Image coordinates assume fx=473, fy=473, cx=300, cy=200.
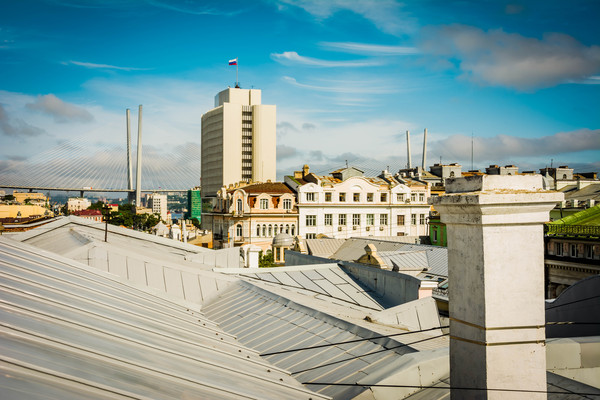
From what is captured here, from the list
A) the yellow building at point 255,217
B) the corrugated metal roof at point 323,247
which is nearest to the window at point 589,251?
the corrugated metal roof at point 323,247

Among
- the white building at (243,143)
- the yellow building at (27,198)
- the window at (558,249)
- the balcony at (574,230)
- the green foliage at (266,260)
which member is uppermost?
the white building at (243,143)

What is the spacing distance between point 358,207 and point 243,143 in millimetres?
83295

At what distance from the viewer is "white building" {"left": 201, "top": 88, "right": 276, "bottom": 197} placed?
136m

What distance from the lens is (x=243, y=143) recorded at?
456ft

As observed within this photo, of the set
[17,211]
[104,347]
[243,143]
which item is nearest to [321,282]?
[104,347]

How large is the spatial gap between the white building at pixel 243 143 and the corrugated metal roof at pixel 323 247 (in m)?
98.4

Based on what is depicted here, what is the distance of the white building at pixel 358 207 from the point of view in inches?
2312

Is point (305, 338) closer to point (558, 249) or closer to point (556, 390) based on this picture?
point (556, 390)

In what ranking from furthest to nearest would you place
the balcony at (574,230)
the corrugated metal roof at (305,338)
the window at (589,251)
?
1. the window at (589,251)
2. the balcony at (574,230)
3. the corrugated metal roof at (305,338)

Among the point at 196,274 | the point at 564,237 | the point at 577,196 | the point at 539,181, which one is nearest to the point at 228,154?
the point at 577,196

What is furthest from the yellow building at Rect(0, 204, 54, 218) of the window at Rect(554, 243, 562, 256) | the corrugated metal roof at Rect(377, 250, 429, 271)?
the window at Rect(554, 243, 562, 256)

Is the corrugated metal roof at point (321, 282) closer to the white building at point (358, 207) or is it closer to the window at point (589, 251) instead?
the window at point (589, 251)

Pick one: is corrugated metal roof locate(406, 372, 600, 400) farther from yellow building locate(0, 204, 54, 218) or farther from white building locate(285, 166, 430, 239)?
white building locate(285, 166, 430, 239)

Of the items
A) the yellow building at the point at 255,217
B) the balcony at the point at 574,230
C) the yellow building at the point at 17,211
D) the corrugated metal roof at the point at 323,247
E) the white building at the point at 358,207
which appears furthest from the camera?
the white building at the point at 358,207
